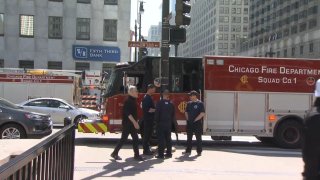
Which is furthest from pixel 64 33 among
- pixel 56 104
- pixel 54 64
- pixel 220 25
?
pixel 220 25

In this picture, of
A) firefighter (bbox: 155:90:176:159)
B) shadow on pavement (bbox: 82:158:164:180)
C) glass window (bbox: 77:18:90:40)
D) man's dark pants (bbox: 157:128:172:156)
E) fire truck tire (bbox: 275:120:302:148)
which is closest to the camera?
shadow on pavement (bbox: 82:158:164:180)

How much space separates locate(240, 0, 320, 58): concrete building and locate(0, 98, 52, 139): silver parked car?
67.9m

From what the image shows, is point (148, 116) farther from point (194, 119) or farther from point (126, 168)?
point (126, 168)

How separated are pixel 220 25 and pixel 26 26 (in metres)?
123

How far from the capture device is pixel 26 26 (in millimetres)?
45844

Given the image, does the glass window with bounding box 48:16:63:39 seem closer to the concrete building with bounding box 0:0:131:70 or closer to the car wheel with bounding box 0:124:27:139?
the concrete building with bounding box 0:0:131:70

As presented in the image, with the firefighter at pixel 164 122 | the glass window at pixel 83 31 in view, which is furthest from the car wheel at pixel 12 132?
the glass window at pixel 83 31

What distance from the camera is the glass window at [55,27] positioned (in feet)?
152

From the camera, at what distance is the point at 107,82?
16.6 m

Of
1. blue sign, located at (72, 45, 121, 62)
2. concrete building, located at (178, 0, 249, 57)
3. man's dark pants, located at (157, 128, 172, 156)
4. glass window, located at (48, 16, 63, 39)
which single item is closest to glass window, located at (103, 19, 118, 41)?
blue sign, located at (72, 45, 121, 62)

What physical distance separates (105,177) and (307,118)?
6378 millimetres

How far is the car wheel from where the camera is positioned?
49.4 feet

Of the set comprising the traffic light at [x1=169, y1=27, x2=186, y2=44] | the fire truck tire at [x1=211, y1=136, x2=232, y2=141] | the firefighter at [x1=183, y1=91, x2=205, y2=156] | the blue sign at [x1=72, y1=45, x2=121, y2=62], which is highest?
the blue sign at [x1=72, y1=45, x2=121, y2=62]

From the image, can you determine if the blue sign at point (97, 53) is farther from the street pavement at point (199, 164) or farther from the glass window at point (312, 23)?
the glass window at point (312, 23)
